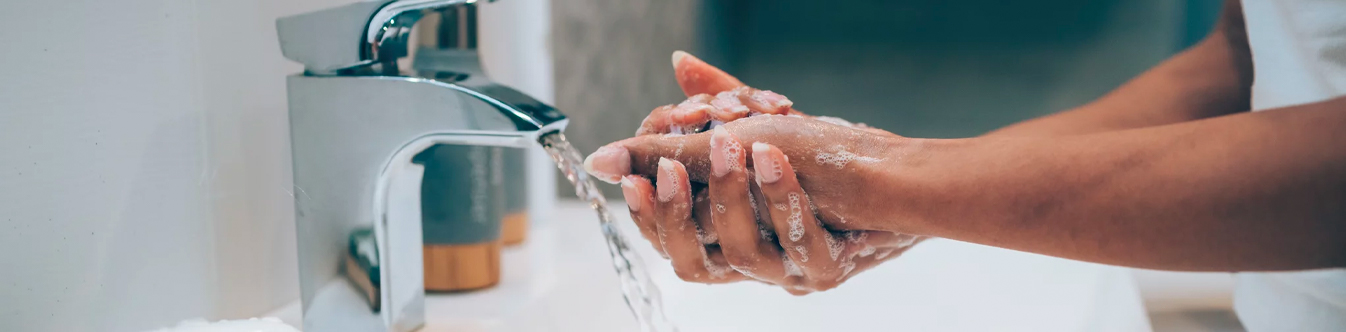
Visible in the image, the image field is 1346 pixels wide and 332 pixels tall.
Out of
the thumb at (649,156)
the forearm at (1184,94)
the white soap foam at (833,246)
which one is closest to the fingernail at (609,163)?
the thumb at (649,156)

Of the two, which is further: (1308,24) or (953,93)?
(953,93)

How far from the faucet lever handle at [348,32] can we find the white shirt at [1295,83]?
36 centimetres

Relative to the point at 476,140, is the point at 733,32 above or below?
above

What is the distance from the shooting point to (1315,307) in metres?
0.41

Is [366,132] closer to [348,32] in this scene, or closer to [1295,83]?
[348,32]

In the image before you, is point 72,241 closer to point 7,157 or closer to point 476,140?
point 7,157

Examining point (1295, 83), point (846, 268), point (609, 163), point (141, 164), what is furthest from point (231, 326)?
point (1295, 83)

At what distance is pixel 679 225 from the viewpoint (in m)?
0.40

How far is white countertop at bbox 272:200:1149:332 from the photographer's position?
505 millimetres

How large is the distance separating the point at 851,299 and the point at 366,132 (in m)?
0.36

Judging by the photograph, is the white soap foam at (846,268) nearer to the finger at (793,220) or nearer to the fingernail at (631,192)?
the finger at (793,220)

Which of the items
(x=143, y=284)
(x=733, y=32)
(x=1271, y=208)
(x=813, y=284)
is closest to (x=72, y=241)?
(x=143, y=284)

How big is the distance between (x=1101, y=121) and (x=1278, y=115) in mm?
283

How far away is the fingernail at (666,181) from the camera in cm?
37
